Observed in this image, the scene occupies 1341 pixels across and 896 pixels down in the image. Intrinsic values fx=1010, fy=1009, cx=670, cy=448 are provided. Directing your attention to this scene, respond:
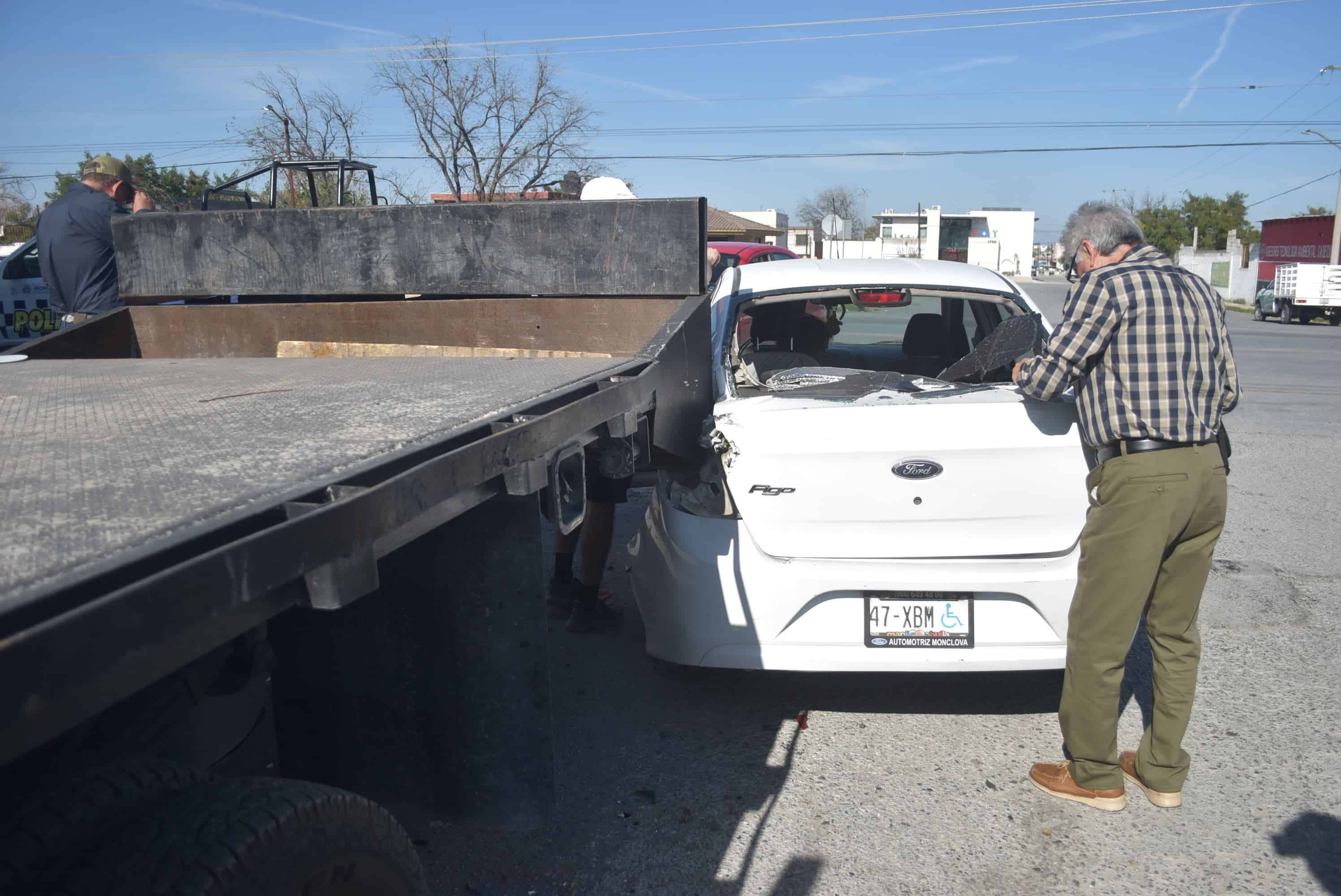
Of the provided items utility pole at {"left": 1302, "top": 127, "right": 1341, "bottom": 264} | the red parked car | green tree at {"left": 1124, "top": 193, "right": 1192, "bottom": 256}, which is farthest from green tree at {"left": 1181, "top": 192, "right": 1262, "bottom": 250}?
the red parked car

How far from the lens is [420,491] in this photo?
154 cm

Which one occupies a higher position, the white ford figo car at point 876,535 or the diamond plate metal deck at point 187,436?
the diamond plate metal deck at point 187,436

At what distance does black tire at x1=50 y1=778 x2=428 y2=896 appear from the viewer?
1.30 metres

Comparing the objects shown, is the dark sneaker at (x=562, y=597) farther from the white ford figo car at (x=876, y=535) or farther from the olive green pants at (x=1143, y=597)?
the olive green pants at (x=1143, y=597)

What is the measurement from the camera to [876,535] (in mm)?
3289

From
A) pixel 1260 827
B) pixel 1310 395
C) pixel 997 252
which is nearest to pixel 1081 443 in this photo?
pixel 1260 827

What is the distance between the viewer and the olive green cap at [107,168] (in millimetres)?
5980

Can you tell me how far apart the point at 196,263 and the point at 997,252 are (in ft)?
191

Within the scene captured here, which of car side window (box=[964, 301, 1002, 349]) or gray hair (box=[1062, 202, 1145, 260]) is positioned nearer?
gray hair (box=[1062, 202, 1145, 260])

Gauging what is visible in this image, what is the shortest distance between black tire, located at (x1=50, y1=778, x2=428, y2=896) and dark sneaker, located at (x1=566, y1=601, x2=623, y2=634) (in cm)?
298

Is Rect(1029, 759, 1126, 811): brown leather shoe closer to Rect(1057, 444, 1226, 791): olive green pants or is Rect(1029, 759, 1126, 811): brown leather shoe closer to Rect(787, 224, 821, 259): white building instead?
Rect(1057, 444, 1226, 791): olive green pants

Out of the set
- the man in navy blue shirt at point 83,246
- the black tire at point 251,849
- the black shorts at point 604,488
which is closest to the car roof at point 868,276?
the black shorts at point 604,488

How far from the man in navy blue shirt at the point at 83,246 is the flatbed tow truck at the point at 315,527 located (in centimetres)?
146

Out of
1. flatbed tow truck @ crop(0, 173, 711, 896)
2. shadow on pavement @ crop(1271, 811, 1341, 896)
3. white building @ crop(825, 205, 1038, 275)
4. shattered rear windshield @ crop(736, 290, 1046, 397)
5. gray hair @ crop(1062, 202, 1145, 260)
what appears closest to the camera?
flatbed tow truck @ crop(0, 173, 711, 896)
